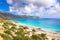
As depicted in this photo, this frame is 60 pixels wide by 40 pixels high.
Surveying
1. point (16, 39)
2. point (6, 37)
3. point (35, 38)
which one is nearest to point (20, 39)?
point (16, 39)

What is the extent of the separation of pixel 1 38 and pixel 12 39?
1.06 meters

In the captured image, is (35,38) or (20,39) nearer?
(20,39)

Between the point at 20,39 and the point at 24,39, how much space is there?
54 cm

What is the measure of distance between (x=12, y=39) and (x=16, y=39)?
41 cm

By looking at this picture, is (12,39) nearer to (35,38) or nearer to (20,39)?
(20,39)

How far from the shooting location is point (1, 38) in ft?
41.7

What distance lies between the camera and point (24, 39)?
1347 cm

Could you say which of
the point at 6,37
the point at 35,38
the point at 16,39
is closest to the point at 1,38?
the point at 6,37

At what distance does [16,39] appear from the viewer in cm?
1302

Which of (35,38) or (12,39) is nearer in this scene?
(12,39)

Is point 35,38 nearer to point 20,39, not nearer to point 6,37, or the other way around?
point 20,39

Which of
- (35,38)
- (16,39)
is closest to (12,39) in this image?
(16,39)

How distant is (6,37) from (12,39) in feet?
2.03

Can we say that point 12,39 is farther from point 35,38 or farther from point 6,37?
point 35,38
